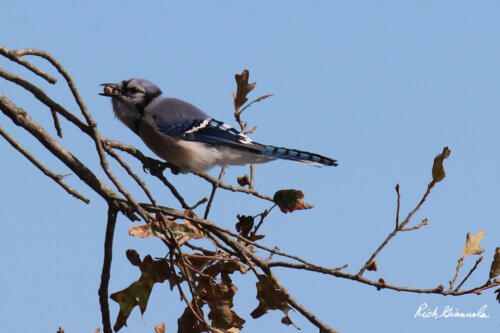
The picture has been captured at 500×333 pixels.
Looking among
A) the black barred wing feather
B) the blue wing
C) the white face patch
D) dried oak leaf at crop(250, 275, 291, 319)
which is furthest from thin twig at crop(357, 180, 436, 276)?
the white face patch

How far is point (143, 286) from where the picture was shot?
3.04 m

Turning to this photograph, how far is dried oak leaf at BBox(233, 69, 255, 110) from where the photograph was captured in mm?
4035

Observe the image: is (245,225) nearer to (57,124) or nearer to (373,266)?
(373,266)

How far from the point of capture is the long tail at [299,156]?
15.6 feet

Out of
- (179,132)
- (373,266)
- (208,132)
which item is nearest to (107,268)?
(373,266)

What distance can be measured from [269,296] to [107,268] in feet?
2.78

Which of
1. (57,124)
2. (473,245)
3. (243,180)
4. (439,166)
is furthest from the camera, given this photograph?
(243,180)

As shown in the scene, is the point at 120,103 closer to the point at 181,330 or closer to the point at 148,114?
the point at 148,114

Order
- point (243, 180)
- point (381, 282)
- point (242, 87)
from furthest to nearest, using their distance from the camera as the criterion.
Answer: point (242, 87)
point (243, 180)
point (381, 282)

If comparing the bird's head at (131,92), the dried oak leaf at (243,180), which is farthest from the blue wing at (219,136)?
the dried oak leaf at (243,180)

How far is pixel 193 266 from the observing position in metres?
3.06

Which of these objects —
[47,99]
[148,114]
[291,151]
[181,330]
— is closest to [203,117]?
[148,114]

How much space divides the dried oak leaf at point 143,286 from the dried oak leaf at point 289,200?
2.05 ft

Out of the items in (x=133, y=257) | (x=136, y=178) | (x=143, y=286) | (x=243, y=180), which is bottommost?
(x=143, y=286)
